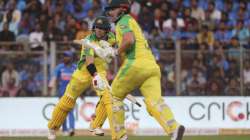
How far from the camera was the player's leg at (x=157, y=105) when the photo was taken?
12.1 metres

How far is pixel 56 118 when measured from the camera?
15781mm

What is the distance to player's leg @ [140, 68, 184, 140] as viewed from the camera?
39.7 feet

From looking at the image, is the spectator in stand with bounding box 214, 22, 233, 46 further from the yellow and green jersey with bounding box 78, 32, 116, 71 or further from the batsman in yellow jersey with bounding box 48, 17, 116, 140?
the batsman in yellow jersey with bounding box 48, 17, 116, 140

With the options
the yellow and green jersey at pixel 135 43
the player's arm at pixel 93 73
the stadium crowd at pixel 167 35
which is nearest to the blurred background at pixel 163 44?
the stadium crowd at pixel 167 35

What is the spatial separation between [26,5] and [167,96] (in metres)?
6.36

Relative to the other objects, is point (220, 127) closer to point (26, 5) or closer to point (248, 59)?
point (248, 59)

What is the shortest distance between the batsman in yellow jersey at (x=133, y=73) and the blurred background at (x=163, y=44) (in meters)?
10.5

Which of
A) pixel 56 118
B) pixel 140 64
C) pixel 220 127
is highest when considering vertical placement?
pixel 140 64

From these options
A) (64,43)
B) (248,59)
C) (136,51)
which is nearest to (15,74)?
(64,43)

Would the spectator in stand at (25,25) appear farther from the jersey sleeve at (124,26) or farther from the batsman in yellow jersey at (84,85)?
the jersey sleeve at (124,26)

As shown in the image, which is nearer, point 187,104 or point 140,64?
point 140,64

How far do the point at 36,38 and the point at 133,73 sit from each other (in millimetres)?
13055

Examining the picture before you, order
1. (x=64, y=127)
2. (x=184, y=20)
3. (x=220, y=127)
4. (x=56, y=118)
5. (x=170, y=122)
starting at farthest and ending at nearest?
(x=184, y=20), (x=220, y=127), (x=64, y=127), (x=56, y=118), (x=170, y=122)

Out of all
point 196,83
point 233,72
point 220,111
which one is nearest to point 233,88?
point 233,72
